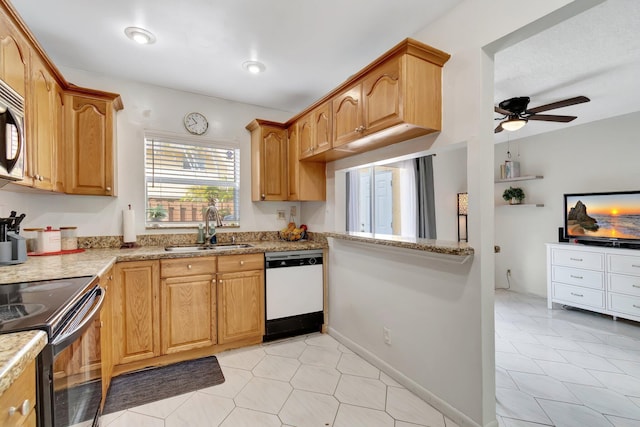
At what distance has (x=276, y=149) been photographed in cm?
333

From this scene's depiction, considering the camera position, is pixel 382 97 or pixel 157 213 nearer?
pixel 382 97

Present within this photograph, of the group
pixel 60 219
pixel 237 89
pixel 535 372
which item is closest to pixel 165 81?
pixel 237 89

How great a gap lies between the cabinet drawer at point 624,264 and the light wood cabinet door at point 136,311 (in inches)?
190

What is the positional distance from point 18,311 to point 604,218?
17.3 ft

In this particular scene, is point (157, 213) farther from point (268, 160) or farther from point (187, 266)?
point (268, 160)

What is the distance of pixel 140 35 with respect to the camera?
85.1 inches

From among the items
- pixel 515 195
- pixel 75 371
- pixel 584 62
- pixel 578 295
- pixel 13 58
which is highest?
pixel 584 62

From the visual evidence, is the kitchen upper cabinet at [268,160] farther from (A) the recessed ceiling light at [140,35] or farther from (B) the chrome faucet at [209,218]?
(A) the recessed ceiling light at [140,35]

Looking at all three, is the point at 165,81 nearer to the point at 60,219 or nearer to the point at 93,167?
the point at 93,167

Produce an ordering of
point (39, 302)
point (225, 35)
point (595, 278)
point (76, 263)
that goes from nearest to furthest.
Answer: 1. point (39, 302)
2. point (76, 263)
3. point (225, 35)
4. point (595, 278)

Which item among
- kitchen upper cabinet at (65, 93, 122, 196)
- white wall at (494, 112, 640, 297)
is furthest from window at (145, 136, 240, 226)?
white wall at (494, 112, 640, 297)

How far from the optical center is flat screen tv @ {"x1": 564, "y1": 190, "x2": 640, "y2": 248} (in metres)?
3.43

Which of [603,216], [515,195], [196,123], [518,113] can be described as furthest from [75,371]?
[515,195]

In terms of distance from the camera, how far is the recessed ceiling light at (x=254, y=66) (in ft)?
8.45
